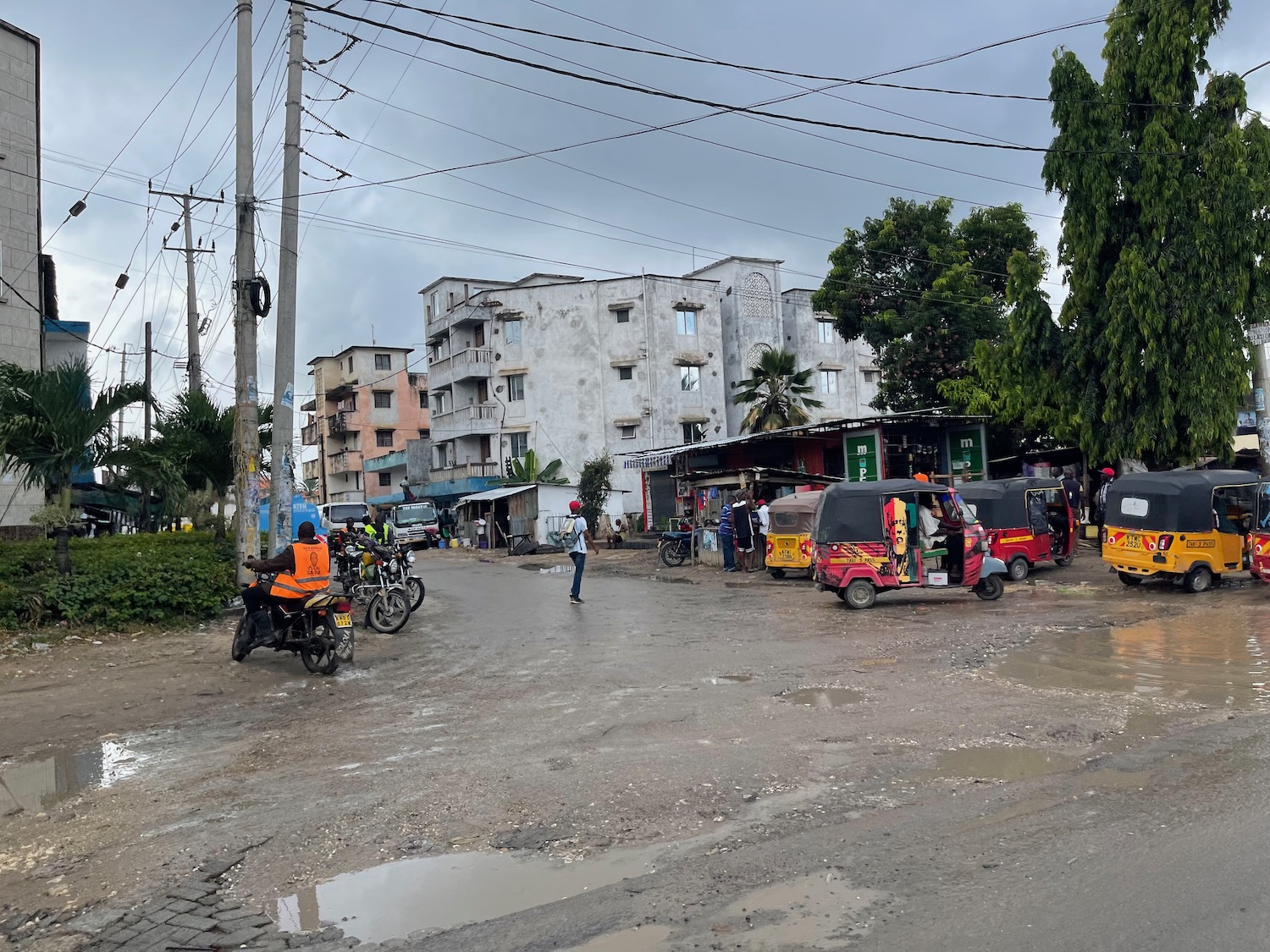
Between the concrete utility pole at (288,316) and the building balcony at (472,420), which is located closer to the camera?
the concrete utility pole at (288,316)

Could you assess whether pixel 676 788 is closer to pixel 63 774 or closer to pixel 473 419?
pixel 63 774

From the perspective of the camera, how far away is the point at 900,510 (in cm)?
1563

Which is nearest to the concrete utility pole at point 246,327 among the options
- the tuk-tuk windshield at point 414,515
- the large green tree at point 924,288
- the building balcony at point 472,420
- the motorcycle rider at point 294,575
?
the motorcycle rider at point 294,575

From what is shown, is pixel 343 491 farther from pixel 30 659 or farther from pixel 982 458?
pixel 30 659

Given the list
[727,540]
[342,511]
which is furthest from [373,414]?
[727,540]

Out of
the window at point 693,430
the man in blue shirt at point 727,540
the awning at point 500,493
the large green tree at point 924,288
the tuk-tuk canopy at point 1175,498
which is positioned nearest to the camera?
the tuk-tuk canopy at point 1175,498

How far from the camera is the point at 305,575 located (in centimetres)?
1112

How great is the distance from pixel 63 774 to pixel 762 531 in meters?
18.2

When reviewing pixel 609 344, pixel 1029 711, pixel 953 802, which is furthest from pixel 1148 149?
pixel 609 344

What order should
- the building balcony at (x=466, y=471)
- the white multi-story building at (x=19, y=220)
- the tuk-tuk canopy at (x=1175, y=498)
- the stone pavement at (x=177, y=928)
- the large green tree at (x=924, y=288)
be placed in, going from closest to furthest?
the stone pavement at (x=177, y=928)
the tuk-tuk canopy at (x=1175, y=498)
the white multi-story building at (x=19, y=220)
the large green tree at (x=924, y=288)
the building balcony at (x=466, y=471)

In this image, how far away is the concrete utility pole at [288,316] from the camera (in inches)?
584

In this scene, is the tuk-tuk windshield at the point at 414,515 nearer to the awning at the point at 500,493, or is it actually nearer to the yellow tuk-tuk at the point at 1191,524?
the awning at the point at 500,493

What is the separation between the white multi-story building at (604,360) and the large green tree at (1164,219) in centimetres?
2629

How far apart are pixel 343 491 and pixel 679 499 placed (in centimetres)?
Answer: 4888
